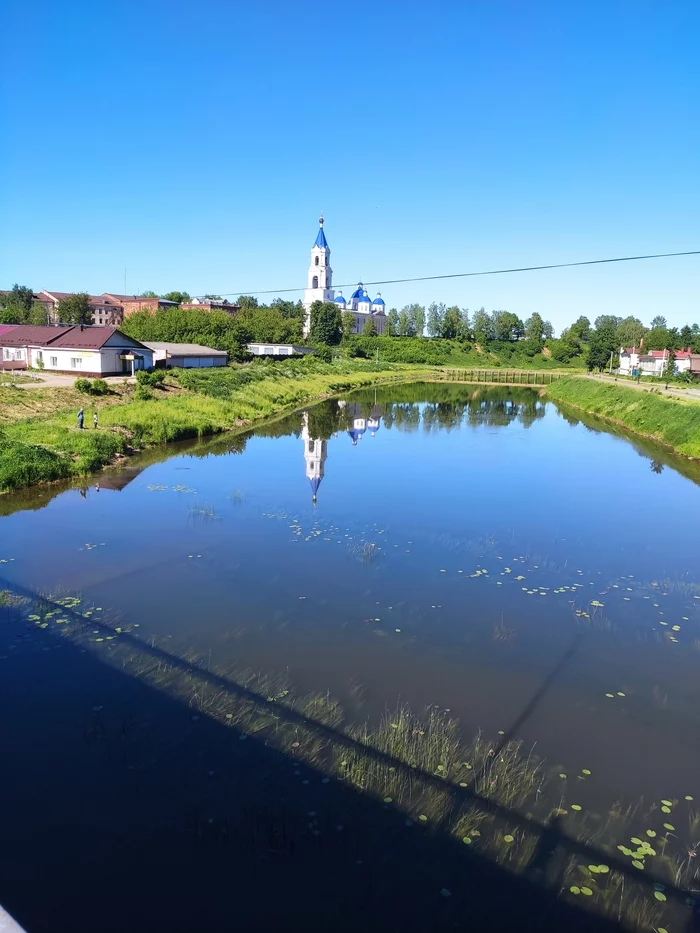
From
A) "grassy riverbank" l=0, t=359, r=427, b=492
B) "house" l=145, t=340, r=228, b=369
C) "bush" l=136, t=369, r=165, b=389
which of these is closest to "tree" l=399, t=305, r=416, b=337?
"house" l=145, t=340, r=228, b=369

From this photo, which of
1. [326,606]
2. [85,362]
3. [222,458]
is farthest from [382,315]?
[326,606]

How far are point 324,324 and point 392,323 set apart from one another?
39996 mm

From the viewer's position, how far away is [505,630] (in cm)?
1043

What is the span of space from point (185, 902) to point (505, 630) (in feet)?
21.4

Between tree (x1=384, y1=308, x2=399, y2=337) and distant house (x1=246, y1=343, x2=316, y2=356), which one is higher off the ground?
tree (x1=384, y1=308, x2=399, y2=337)

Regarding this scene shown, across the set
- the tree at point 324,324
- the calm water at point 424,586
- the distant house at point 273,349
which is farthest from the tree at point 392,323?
the calm water at point 424,586

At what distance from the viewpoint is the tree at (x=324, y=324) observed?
3597 inches

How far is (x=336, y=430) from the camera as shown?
34719 millimetres

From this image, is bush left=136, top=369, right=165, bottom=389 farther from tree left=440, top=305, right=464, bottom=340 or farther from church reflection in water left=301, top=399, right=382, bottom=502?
tree left=440, top=305, right=464, bottom=340

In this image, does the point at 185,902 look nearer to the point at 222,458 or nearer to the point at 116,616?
the point at 116,616

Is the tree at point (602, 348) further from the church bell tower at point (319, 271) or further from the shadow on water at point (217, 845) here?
the shadow on water at point (217, 845)

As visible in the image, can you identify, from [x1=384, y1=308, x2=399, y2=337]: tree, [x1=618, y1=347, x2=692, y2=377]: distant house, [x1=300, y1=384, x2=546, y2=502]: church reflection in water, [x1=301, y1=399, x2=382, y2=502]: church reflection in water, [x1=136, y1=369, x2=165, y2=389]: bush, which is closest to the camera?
[x1=301, y1=399, x2=382, y2=502]: church reflection in water

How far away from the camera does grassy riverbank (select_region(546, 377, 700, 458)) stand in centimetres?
3132

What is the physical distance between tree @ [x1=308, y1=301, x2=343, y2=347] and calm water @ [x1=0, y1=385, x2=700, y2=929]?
69.6 metres
